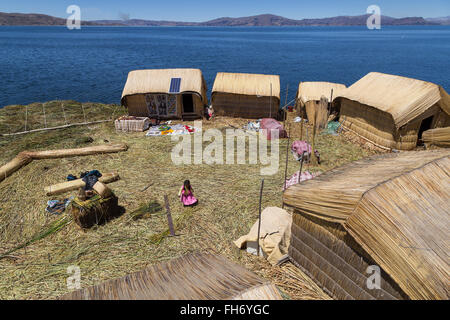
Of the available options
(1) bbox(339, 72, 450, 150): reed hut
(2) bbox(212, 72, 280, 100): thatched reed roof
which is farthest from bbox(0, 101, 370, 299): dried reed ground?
(2) bbox(212, 72, 280, 100): thatched reed roof

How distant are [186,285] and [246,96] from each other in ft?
54.9

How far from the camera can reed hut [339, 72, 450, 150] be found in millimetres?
13656

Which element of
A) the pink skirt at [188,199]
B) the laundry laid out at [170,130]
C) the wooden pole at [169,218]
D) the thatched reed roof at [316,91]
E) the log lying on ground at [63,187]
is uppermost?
the thatched reed roof at [316,91]

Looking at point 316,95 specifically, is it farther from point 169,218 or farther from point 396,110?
point 169,218

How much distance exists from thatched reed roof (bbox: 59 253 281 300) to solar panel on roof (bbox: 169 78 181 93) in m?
15.6

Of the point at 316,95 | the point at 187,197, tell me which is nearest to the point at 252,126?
Answer: the point at 316,95

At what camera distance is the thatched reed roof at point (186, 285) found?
4371 mm

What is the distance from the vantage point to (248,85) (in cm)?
1992

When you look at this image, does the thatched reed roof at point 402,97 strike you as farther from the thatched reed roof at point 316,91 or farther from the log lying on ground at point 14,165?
the log lying on ground at point 14,165

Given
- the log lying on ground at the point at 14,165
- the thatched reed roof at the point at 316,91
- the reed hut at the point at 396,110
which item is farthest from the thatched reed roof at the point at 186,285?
the thatched reed roof at the point at 316,91

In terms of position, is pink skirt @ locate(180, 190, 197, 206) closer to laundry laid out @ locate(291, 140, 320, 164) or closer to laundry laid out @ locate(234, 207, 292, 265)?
laundry laid out @ locate(234, 207, 292, 265)

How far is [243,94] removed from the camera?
64.4 ft

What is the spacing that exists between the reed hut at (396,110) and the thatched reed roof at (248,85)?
5078mm
